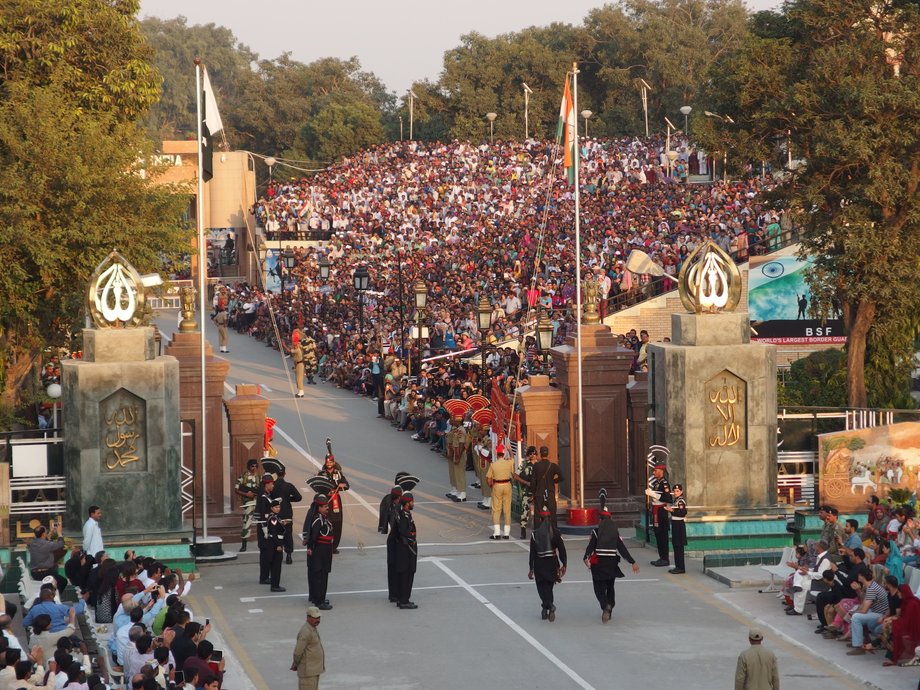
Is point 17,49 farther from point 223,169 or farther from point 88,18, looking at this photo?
Answer: point 223,169

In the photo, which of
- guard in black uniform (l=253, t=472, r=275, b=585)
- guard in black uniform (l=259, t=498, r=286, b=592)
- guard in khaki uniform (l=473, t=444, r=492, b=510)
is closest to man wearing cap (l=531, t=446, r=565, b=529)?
guard in khaki uniform (l=473, t=444, r=492, b=510)

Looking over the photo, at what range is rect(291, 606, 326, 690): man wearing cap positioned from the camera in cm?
1470

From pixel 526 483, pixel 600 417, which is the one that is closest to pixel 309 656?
pixel 526 483

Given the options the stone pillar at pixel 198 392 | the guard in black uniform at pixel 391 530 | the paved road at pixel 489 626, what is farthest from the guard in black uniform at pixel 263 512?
the stone pillar at pixel 198 392

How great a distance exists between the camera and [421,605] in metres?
19.6

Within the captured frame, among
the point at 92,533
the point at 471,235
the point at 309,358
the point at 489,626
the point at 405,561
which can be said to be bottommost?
the point at 489,626

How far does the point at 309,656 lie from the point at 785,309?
26.4m

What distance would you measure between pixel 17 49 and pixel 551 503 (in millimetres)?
15538

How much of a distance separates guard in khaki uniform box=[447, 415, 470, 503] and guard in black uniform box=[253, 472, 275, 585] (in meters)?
6.57

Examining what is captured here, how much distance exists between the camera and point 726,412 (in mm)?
23109

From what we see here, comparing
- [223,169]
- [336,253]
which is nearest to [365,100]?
[223,169]

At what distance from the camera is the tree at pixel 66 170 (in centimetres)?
2936

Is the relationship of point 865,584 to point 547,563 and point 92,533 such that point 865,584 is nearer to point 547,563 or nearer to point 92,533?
point 547,563

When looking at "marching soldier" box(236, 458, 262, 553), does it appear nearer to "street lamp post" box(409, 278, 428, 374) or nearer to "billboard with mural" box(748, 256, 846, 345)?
"street lamp post" box(409, 278, 428, 374)
